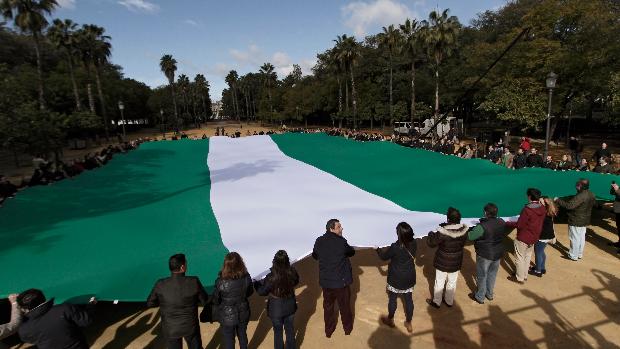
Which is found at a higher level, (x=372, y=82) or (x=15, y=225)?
(x=372, y=82)

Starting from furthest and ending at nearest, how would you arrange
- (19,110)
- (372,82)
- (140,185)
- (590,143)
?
(372,82) → (590,143) → (19,110) → (140,185)

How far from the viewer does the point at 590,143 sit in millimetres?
27219

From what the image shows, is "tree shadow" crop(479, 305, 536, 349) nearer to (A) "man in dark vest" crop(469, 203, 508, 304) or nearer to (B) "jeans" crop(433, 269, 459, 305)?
(A) "man in dark vest" crop(469, 203, 508, 304)

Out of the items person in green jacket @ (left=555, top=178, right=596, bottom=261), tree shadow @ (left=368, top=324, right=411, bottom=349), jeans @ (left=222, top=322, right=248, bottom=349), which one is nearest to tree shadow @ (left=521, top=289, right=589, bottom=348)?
tree shadow @ (left=368, top=324, right=411, bottom=349)

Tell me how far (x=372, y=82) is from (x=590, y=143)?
101 feet

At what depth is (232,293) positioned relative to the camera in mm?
3840

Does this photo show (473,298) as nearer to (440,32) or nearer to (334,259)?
(334,259)

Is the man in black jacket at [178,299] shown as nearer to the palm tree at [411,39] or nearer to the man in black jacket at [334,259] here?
the man in black jacket at [334,259]

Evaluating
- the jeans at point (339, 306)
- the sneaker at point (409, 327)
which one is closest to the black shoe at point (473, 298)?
the sneaker at point (409, 327)

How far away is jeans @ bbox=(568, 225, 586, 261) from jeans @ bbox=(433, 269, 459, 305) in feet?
10.9

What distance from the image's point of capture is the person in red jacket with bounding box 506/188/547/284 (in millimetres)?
5645

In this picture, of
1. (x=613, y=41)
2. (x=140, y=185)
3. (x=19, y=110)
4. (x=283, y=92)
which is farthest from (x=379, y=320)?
(x=283, y=92)

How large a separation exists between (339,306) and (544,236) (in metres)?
4.11

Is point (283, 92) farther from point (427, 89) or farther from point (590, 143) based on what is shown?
point (590, 143)
